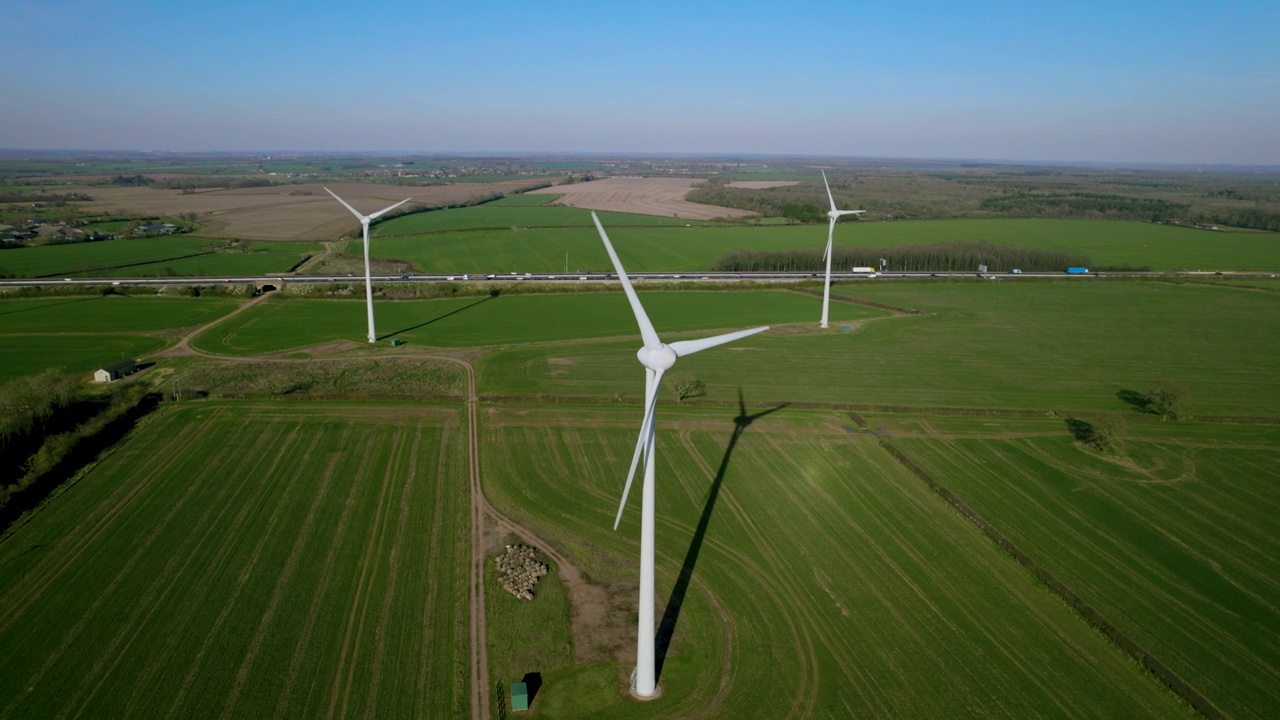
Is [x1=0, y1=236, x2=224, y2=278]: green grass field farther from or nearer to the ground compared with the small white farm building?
farther from the ground

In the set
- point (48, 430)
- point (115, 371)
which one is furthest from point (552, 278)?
point (48, 430)

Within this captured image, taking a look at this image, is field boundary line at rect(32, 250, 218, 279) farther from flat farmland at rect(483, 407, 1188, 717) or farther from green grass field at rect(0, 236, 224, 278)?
flat farmland at rect(483, 407, 1188, 717)

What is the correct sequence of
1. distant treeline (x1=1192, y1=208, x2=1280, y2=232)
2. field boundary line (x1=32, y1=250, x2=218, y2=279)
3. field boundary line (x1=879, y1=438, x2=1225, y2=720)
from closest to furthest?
field boundary line (x1=879, y1=438, x2=1225, y2=720), field boundary line (x1=32, y1=250, x2=218, y2=279), distant treeline (x1=1192, y1=208, x2=1280, y2=232)

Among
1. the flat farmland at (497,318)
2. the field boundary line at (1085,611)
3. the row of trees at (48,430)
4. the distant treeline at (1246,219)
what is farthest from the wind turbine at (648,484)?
the distant treeline at (1246,219)

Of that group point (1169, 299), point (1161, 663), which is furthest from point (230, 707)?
point (1169, 299)

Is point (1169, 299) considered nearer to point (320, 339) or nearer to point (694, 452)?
point (694, 452)

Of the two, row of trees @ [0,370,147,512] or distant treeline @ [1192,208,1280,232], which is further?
distant treeline @ [1192,208,1280,232]

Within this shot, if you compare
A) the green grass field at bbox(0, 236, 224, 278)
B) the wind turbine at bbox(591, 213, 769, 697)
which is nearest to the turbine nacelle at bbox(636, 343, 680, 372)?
the wind turbine at bbox(591, 213, 769, 697)
